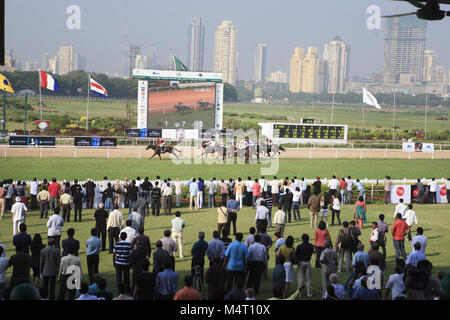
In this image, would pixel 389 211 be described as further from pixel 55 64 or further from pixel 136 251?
pixel 55 64

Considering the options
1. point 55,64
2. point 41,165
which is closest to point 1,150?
point 41,165

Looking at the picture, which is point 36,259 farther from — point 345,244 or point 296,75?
point 296,75

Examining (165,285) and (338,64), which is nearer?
(165,285)

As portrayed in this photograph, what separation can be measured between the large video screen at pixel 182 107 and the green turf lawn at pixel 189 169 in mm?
9109

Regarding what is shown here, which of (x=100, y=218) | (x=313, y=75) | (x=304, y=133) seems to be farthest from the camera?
(x=313, y=75)

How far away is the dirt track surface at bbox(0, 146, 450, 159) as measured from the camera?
88.9 feet

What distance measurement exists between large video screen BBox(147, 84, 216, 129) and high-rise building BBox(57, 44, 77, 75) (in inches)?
5906

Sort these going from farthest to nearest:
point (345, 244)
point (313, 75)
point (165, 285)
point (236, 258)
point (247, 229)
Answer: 1. point (313, 75)
2. point (247, 229)
3. point (345, 244)
4. point (236, 258)
5. point (165, 285)

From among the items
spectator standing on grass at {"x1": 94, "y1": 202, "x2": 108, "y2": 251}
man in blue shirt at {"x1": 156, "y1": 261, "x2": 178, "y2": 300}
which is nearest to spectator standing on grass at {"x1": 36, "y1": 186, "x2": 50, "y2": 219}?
spectator standing on grass at {"x1": 94, "y1": 202, "x2": 108, "y2": 251}

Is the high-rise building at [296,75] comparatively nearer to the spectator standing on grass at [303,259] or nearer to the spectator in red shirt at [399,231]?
the spectator in red shirt at [399,231]

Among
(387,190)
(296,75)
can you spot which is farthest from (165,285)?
(296,75)

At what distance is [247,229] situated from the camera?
13.6 meters

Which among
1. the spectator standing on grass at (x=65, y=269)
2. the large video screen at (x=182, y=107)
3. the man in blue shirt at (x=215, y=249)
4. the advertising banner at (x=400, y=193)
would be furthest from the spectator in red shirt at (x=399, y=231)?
the large video screen at (x=182, y=107)

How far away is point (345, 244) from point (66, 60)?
188 meters
